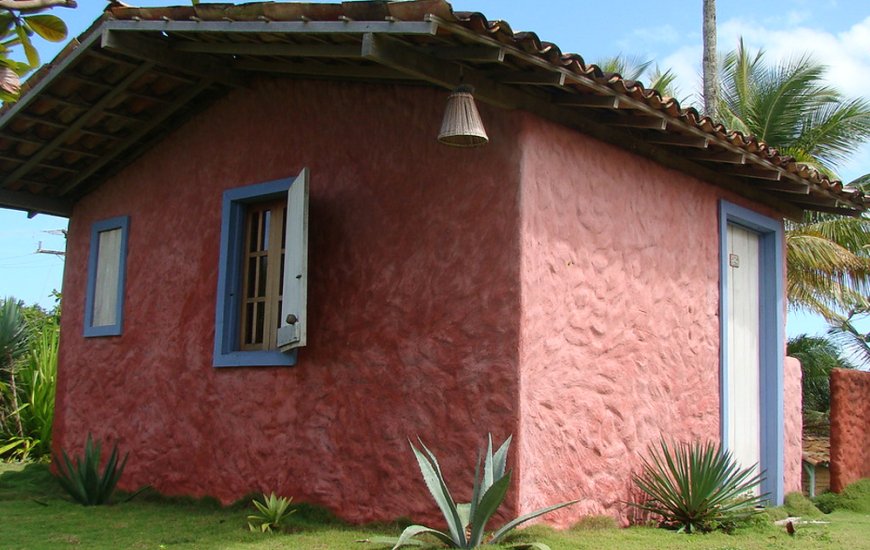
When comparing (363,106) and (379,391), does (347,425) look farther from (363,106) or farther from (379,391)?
(363,106)

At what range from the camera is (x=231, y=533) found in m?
6.90

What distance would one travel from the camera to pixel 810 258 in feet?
52.1

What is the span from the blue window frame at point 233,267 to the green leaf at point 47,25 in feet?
13.7

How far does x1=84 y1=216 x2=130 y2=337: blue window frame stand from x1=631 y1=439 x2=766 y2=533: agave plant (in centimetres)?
525

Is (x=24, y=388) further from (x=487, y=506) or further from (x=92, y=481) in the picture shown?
(x=487, y=506)

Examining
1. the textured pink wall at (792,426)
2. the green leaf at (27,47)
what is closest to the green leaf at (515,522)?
the green leaf at (27,47)

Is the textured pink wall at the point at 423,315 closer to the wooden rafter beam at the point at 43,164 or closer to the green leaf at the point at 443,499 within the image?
the green leaf at the point at 443,499

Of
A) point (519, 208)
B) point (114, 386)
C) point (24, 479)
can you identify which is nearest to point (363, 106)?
point (519, 208)

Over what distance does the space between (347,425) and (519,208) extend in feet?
6.88

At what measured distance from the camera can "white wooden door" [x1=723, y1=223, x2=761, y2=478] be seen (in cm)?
905

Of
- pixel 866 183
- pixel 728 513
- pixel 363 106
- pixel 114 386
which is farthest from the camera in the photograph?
pixel 866 183

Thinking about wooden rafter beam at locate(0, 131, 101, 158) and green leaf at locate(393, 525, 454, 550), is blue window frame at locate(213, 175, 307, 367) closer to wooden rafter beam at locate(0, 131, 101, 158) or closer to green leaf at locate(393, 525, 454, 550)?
wooden rafter beam at locate(0, 131, 101, 158)

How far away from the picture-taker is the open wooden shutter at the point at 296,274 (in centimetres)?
724

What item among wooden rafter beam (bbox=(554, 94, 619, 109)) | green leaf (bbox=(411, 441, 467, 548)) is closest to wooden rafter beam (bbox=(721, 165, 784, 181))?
wooden rafter beam (bbox=(554, 94, 619, 109))
